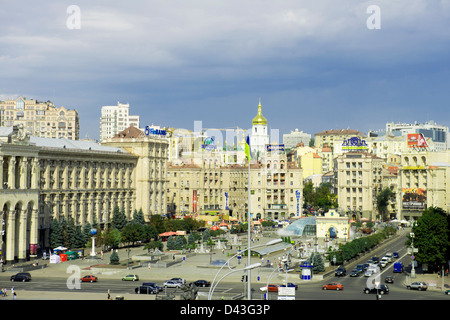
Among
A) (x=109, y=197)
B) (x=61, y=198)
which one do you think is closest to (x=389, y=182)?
(x=109, y=197)

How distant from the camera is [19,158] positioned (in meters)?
85.4

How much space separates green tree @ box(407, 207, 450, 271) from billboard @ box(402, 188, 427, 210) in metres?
74.2

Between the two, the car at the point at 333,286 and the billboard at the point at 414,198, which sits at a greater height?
the billboard at the point at 414,198

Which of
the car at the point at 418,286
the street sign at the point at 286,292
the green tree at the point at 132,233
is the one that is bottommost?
the car at the point at 418,286

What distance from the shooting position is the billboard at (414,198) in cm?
15150

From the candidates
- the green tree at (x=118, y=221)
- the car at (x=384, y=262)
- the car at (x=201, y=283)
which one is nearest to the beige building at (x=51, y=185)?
the green tree at (x=118, y=221)

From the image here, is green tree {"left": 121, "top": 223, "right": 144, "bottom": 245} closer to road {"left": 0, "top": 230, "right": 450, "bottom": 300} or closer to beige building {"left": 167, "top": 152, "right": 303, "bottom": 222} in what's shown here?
road {"left": 0, "top": 230, "right": 450, "bottom": 300}

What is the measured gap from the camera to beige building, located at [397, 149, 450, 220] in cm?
14712

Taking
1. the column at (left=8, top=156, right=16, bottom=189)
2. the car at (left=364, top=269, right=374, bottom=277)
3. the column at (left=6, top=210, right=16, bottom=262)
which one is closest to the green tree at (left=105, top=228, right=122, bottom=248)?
the column at (left=6, top=210, right=16, bottom=262)

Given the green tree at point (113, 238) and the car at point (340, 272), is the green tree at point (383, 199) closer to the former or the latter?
the green tree at point (113, 238)

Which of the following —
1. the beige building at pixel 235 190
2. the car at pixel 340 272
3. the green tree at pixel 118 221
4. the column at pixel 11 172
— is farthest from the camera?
the beige building at pixel 235 190

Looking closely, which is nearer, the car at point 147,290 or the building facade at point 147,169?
the car at point 147,290

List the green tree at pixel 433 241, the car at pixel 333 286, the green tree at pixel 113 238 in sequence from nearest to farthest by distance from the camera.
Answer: the car at pixel 333 286 < the green tree at pixel 433 241 < the green tree at pixel 113 238
